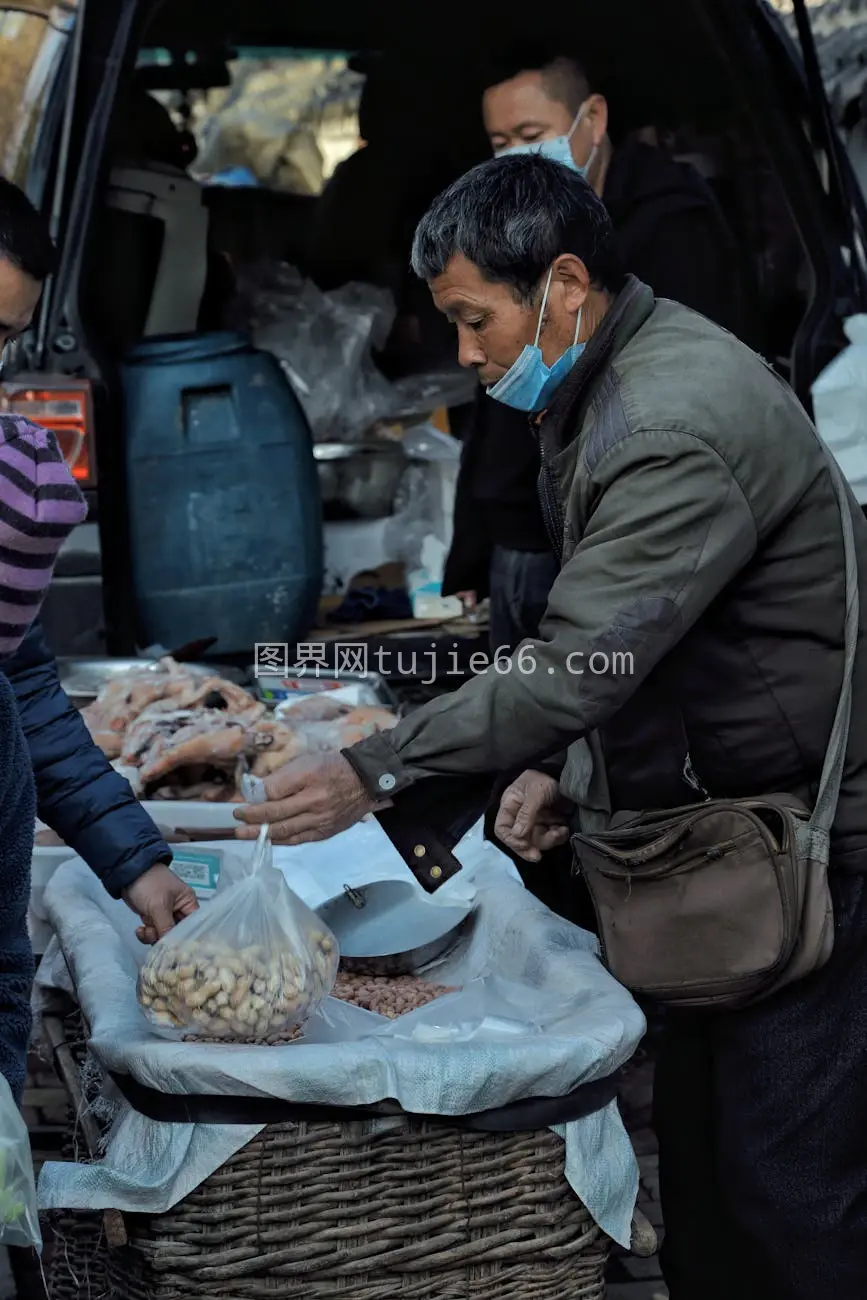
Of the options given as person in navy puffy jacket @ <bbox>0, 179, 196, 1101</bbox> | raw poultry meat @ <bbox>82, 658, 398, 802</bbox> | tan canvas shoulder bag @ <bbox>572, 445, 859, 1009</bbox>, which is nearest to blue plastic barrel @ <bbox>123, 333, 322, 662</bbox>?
raw poultry meat @ <bbox>82, 658, 398, 802</bbox>

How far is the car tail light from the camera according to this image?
426 centimetres

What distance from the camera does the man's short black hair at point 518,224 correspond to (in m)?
2.25

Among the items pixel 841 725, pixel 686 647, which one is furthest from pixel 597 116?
pixel 841 725

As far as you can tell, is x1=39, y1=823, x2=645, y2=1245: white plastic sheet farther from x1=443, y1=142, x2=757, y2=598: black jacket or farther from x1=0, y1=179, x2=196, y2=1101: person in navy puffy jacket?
x1=443, y1=142, x2=757, y2=598: black jacket

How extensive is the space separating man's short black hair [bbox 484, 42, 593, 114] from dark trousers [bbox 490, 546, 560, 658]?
1.05 meters

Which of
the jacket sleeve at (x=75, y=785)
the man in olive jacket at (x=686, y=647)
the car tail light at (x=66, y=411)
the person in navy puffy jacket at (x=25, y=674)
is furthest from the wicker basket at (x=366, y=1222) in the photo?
the car tail light at (x=66, y=411)

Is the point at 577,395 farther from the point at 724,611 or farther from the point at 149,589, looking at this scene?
the point at 149,589

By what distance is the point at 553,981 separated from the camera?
2324mm

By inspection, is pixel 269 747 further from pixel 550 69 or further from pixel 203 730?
pixel 550 69

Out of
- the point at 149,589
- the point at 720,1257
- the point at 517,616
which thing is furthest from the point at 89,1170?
the point at 149,589

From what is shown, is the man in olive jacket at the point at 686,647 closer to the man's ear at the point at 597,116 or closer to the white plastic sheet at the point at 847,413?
the man's ear at the point at 597,116

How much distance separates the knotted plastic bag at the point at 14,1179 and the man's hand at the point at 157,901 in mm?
767

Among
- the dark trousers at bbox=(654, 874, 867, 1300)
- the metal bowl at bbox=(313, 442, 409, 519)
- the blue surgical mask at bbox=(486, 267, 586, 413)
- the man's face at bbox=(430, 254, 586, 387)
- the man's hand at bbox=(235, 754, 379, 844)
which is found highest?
the man's face at bbox=(430, 254, 586, 387)

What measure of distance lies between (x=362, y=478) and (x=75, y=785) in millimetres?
3794
